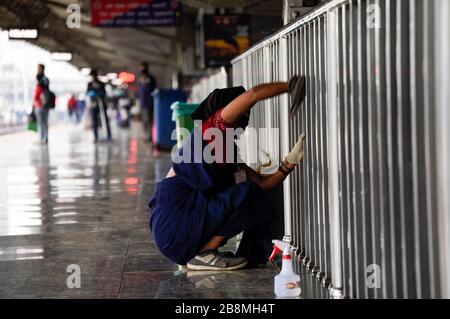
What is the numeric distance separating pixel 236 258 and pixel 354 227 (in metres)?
1.29

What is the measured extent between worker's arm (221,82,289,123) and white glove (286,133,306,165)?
1.29 ft

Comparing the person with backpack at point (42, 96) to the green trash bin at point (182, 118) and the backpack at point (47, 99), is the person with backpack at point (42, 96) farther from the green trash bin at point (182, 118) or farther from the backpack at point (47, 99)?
the green trash bin at point (182, 118)

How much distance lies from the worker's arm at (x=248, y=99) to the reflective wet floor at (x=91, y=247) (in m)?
0.99

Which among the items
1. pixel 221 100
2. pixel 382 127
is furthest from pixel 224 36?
pixel 382 127

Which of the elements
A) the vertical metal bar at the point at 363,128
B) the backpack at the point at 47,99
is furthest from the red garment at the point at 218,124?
the backpack at the point at 47,99

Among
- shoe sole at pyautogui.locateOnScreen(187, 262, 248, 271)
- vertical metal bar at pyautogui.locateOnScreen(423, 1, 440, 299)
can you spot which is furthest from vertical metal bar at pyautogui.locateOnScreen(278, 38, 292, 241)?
vertical metal bar at pyautogui.locateOnScreen(423, 1, 440, 299)

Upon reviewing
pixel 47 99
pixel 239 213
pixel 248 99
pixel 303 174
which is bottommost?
pixel 239 213

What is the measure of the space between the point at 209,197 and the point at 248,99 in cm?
69

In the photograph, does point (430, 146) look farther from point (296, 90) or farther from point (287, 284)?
point (296, 90)

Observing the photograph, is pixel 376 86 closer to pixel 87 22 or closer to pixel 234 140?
pixel 234 140

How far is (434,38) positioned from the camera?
2.91 m

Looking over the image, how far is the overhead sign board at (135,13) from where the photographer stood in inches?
774

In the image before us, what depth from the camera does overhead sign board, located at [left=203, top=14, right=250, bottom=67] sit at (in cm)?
1909

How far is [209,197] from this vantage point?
16.0 feet
